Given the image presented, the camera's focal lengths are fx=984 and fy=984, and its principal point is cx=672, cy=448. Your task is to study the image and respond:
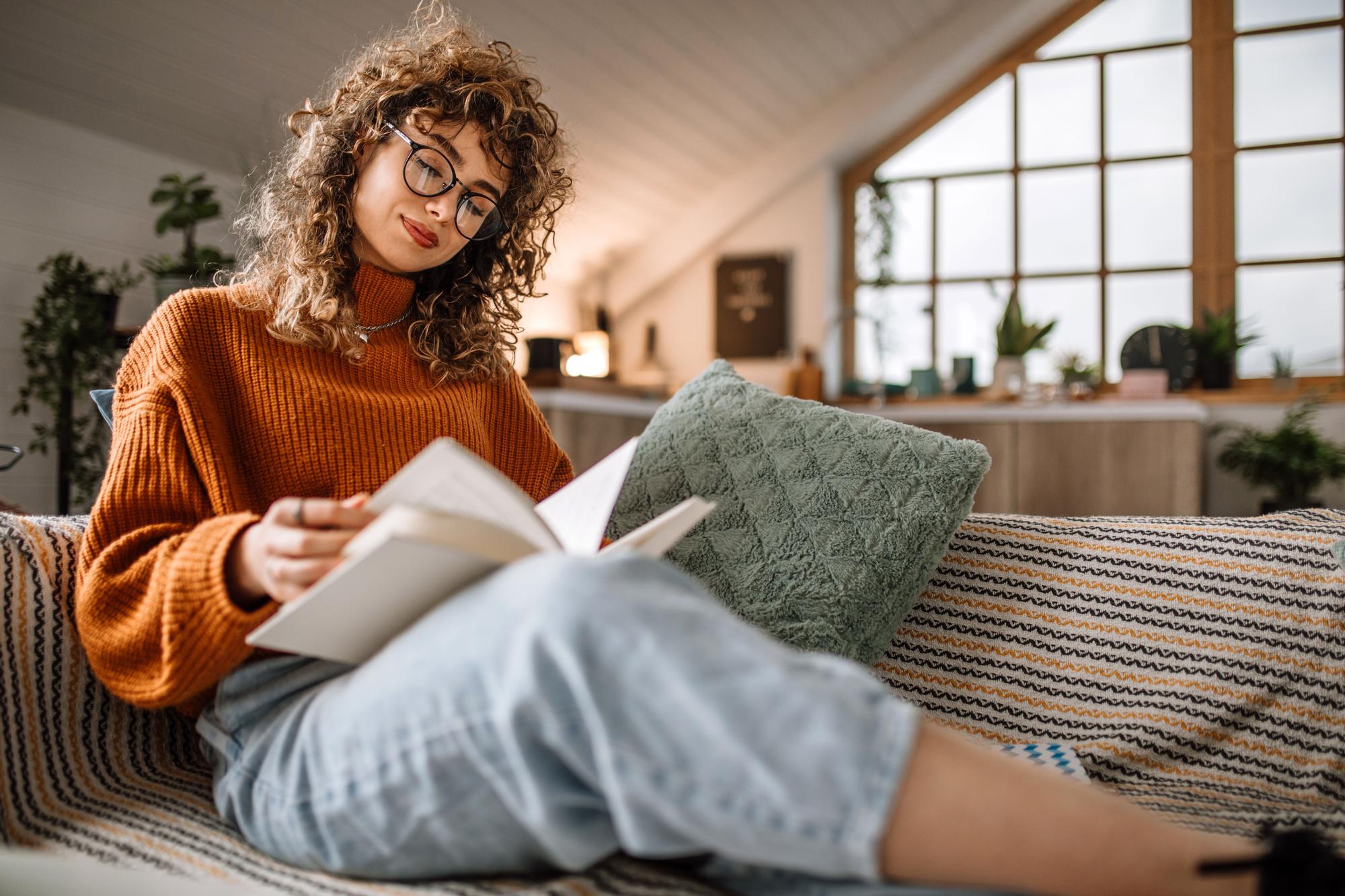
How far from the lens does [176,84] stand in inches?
123

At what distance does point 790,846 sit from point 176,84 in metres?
3.30

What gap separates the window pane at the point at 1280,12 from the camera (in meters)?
4.29

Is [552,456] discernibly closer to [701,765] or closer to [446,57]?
[446,57]

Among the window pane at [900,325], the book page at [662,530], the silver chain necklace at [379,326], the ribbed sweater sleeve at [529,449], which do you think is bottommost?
the book page at [662,530]

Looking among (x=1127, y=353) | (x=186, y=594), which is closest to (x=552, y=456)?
(x=186, y=594)

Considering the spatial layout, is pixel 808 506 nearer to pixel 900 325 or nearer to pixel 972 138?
pixel 900 325

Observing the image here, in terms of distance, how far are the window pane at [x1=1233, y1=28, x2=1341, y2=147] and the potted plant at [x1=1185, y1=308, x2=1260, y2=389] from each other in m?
0.86

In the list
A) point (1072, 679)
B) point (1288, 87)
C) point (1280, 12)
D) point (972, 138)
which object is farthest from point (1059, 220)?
point (1072, 679)

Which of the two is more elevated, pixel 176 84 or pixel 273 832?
pixel 176 84

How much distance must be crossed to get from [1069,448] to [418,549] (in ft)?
11.6

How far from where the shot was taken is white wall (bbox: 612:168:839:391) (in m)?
5.01

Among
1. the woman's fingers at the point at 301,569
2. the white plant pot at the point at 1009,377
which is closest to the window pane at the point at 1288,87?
the white plant pot at the point at 1009,377

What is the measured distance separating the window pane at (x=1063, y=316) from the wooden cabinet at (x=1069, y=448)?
2.37ft

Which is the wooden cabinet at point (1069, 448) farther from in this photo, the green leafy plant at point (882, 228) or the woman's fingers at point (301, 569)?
the woman's fingers at point (301, 569)
